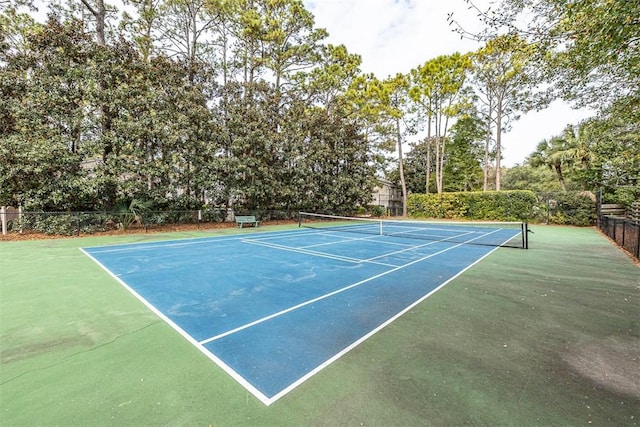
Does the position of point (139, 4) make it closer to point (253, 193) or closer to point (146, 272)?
point (253, 193)

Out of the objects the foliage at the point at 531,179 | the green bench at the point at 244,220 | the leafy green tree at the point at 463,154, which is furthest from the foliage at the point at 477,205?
the foliage at the point at 531,179

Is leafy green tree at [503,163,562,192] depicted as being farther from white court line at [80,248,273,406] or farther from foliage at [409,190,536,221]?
white court line at [80,248,273,406]

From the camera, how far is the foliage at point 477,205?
20.5 metres

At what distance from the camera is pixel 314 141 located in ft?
72.8

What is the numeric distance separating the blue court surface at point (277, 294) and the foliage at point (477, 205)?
13827 millimetres

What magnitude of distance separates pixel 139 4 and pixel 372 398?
26513 mm

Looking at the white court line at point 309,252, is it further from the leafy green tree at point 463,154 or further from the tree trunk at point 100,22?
the leafy green tree at point 463,154

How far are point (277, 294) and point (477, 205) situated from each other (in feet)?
73.3

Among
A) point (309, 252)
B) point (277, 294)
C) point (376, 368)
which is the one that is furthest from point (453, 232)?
point (376, 368)

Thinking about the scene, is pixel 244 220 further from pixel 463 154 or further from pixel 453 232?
pixel 463 154

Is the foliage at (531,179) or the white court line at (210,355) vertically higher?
the foliage at (531,179)

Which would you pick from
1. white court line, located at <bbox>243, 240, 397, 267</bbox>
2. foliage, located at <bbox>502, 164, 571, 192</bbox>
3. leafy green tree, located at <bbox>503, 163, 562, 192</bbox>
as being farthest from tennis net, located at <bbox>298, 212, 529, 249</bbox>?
foliage, located at <bbox>502, 164, 571, 192</bbox>

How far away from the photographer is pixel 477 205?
2264cm

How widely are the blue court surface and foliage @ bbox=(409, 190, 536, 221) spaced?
13827 mm
